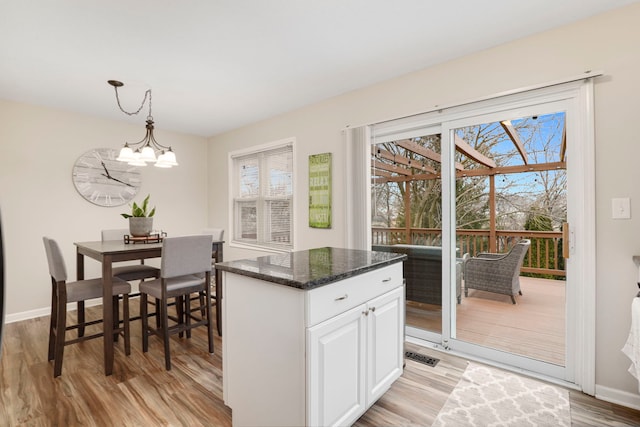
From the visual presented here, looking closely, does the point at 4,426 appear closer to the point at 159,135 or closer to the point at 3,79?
the point at 3,79

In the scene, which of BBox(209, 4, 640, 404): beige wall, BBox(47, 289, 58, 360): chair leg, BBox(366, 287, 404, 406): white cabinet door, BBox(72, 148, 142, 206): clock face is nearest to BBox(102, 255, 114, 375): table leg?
→ BBox(47, 289, 58, 360): chair leg

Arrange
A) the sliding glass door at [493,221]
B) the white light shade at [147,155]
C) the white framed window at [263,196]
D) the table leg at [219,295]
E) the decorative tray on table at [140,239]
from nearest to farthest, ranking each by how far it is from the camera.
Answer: the sliding glass door at [493,221] < the white light shade at [147,155] < the decorative tray on table at [140,239] < the table leg at [219,295] < the white framed window at [263,196]

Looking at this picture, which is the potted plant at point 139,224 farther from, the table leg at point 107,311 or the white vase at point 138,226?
the table leg at point 107,311

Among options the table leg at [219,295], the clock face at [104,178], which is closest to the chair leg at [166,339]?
the table leg at [219,295]

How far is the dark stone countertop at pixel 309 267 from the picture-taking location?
1555 millimetres

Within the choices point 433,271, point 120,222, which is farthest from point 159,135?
point 433,271

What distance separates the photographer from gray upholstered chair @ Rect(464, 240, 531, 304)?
2.70 metres

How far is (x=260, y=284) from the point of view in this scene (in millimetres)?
1681

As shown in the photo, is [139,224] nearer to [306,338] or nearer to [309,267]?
[309,267]

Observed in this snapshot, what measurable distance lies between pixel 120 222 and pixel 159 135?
1358 mm

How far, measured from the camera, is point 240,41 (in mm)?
2416

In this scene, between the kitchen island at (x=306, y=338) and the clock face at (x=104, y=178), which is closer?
the kitchen island at (x=306, y=338)

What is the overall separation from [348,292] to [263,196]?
307 cm

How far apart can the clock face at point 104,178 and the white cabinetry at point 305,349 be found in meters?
3.31
